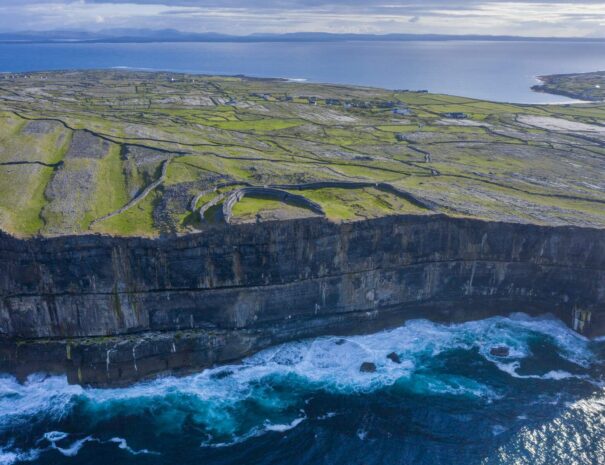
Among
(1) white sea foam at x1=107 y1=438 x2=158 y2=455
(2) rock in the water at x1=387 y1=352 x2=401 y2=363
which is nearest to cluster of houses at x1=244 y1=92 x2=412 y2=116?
(2) rock in the water at x1=387 y1=352 x2=401 y2=363

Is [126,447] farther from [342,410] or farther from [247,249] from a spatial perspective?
[247,249]

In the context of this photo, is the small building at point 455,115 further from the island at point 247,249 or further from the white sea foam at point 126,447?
the white sea foam at point 126,447

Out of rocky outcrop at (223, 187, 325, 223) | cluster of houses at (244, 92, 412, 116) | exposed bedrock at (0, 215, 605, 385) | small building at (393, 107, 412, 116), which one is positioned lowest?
exposed bedrock at (0, 215, 605, 385)

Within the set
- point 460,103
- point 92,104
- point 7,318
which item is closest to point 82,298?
point 7,318

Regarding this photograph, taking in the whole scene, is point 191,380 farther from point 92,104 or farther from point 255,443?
point 92,104

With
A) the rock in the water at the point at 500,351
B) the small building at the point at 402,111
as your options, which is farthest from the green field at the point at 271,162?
the rock in the water at the point at 500,351

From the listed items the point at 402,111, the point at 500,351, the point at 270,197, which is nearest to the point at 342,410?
the point at 500,351

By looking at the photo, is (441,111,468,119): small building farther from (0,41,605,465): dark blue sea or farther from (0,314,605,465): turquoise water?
(0,314,605,465): turquoise water
